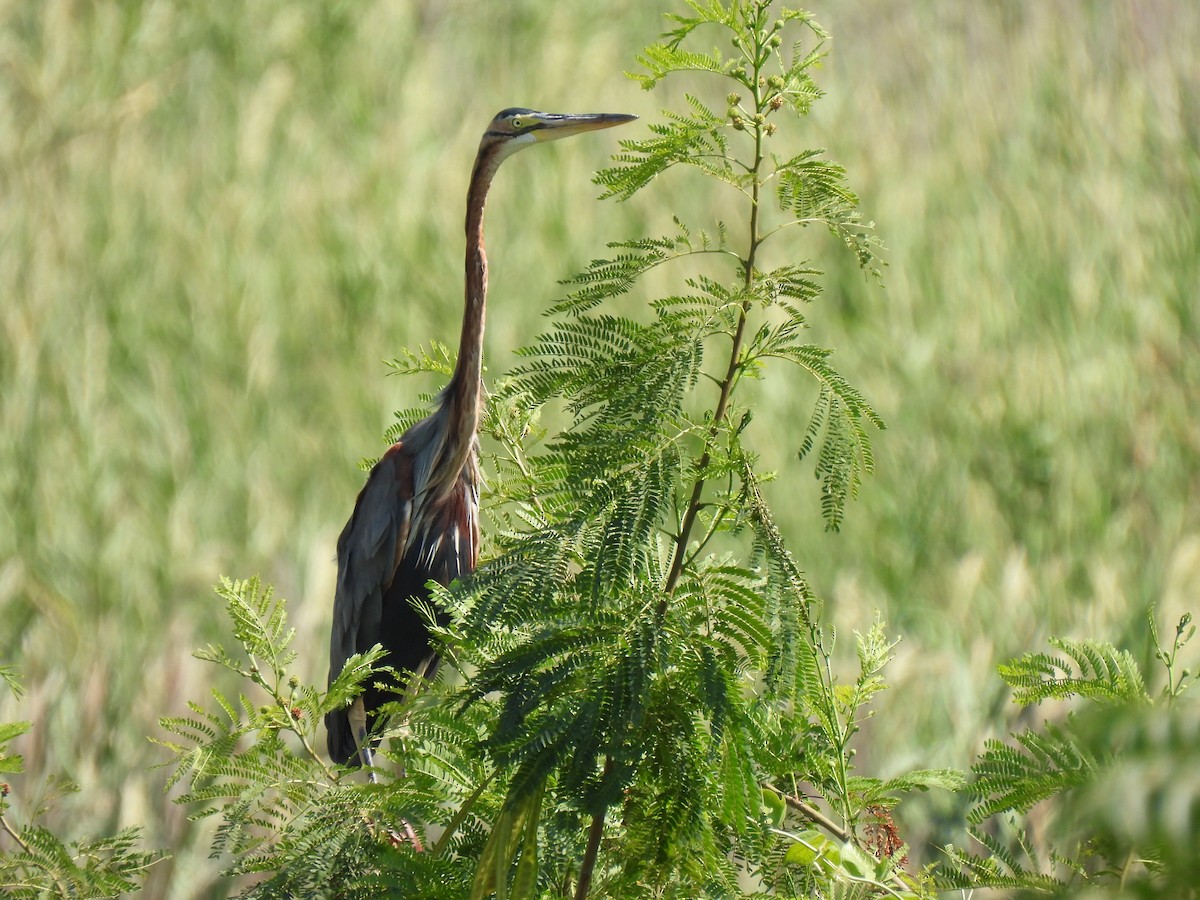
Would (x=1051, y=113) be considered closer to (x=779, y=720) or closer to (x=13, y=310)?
(x=13, y=310)

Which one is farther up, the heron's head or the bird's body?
the heron's head

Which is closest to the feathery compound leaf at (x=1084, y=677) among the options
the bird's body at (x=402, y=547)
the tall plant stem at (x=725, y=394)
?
the tall plant stem at (x=725, y=394)

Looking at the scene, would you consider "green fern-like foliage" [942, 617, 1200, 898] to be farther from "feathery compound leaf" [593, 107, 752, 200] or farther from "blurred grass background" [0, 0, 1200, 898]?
"blurred grass background" [0, 0, 1200, 898]

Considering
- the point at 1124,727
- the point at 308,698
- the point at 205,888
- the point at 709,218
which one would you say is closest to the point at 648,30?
the point at 709,218

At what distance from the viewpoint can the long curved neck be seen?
2785 millimetres

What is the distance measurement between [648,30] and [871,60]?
4.25ft

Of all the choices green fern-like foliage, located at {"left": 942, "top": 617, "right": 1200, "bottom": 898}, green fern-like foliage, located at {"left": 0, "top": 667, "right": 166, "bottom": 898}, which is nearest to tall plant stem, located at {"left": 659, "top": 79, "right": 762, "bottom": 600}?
green fern-like foliage, located at {"left": 942, "top": 617, "right": 1200, "bottom": 898}

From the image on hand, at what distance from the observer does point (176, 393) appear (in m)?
5.50

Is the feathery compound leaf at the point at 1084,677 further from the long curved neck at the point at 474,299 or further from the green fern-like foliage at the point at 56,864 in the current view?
the long curved neck at the point at 474,299

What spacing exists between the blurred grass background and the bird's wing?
343mm

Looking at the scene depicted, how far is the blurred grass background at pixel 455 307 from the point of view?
14.6ft

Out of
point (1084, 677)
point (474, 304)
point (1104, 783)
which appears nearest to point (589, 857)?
point (1084, 677)

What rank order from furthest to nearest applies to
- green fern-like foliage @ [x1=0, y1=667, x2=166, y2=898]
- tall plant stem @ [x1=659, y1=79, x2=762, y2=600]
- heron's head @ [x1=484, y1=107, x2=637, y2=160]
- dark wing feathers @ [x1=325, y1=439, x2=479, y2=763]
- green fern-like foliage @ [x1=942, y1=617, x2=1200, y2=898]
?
dark wing feathers @ [x1=325, y1=439, x2=479, y2=763] → heron's head @ [x1=484, y1=107, x2=637, y2=160] → green fern-like foliage @ [x1=0, y1=667, x2=166, y2=898] → tall plant stem @ [x1=659, y1=79, x2=762, y2=600] → green fern-like foliage @ [x1=942, y1=617, x2=1200, y2=898]

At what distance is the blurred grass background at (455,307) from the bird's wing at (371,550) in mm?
343
